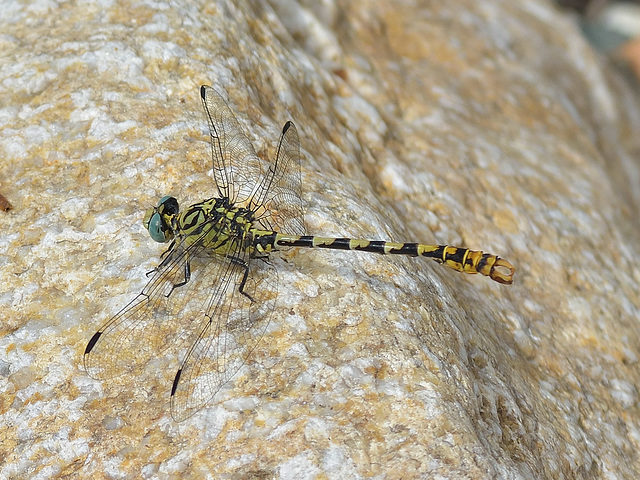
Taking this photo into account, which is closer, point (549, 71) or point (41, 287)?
point (41, 287)

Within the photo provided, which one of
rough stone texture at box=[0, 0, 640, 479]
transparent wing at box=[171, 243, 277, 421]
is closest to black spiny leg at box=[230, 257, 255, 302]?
transparent wing at box=[171, 243, 277, 421]

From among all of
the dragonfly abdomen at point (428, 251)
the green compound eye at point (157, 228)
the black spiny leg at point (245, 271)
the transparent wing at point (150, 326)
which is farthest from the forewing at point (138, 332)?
the dragonfly abdomen at point (428, 251)

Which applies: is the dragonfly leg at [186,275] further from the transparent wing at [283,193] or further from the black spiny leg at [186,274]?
the transparent wing at [283,193]

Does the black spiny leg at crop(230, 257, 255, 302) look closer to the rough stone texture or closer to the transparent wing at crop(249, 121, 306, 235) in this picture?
the rough stone texture

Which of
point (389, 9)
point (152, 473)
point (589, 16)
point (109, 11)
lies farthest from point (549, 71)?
point (589, 16)

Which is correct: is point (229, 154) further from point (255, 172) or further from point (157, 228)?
point (157, 228)

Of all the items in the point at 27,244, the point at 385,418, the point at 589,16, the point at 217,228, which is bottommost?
the point at 589,16

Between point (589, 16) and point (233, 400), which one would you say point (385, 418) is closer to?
point (233, 400)
